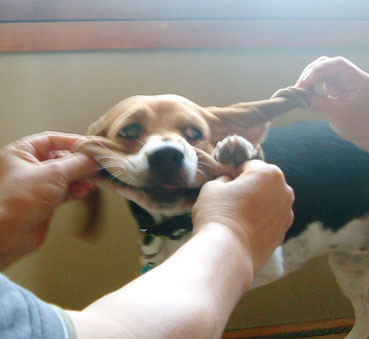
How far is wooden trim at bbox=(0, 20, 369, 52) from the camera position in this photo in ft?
3.69

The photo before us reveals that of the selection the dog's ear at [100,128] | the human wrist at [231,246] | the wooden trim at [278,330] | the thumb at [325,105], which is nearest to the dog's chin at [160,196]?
the dog's ear at [100,128]

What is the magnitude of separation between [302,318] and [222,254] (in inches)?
43.3

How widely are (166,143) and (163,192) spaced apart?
11 cm

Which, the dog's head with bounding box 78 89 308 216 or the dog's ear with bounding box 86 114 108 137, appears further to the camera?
the dog's ear with bounding box 86 114 108 137

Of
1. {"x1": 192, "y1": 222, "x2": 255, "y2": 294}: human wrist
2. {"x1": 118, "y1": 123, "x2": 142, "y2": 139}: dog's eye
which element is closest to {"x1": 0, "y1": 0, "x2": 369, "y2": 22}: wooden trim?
{"x1": 118, "y1": 123, "x2": 142, "y2": 139}: dog's eye

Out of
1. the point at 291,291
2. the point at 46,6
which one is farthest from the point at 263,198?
the point at 291,291

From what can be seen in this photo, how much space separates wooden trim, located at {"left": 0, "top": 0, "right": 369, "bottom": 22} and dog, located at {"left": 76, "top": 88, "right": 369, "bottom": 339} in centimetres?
33

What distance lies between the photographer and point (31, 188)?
2.17 feet

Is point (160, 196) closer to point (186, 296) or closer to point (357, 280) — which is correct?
point (186, 296)

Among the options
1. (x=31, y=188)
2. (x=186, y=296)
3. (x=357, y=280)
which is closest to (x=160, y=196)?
(x=31, y=188)

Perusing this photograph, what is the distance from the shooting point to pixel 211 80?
1.25 m

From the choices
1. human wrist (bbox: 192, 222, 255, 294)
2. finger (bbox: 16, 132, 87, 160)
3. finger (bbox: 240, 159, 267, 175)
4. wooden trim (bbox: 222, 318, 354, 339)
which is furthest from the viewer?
wooden trim (bbox: 222, 318, 354, 339)

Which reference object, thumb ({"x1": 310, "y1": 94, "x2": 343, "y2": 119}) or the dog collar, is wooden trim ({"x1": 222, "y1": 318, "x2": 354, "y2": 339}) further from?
thumb ({"x1": 310, "y1": 94, "x2": 343, "y2": 119})

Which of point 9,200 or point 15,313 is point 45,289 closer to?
point 9,200
